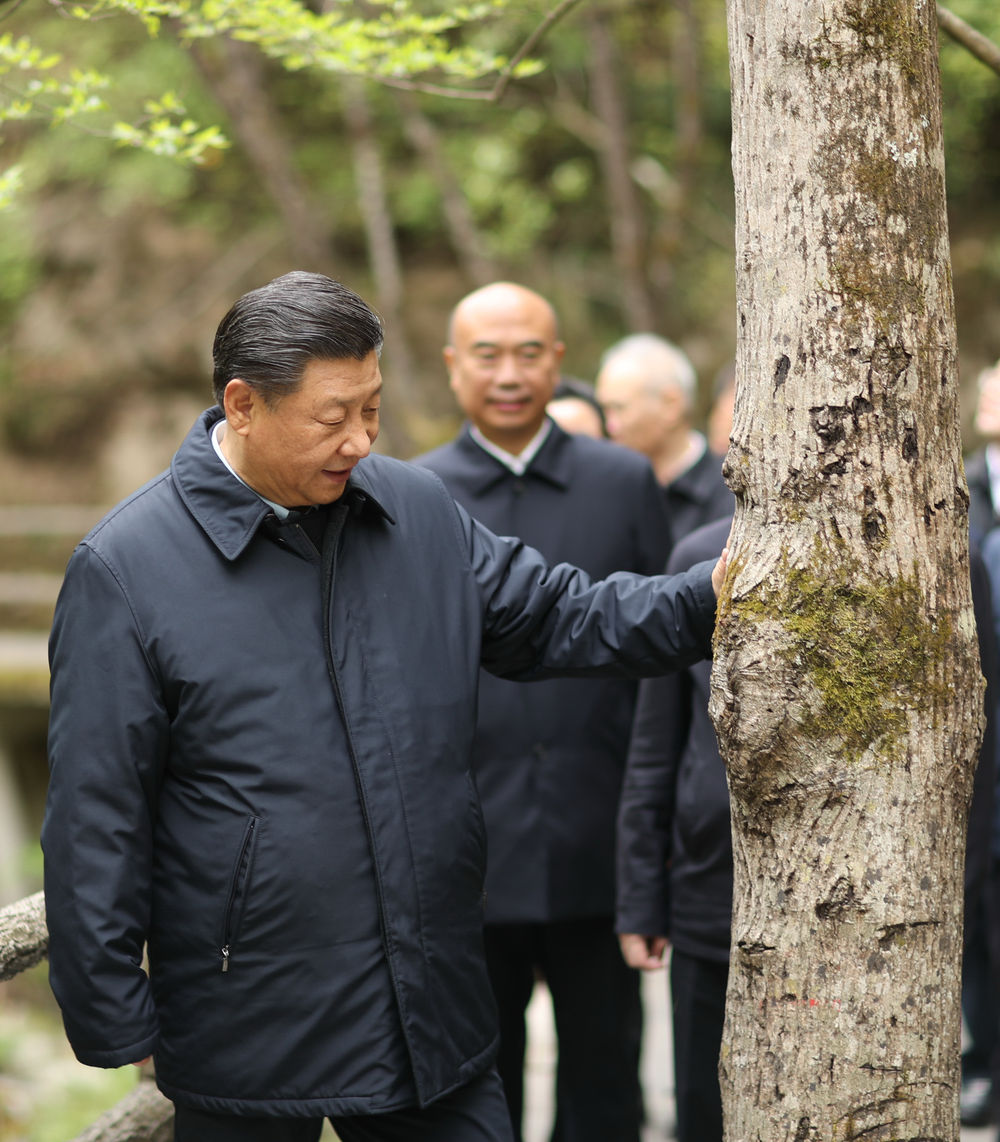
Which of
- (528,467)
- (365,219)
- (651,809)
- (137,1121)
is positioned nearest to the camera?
(137,1121)

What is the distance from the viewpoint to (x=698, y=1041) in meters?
3.11

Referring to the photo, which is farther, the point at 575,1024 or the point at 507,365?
the point at 507,365

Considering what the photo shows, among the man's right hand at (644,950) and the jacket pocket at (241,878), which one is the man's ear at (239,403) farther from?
the man's right hand at (644,950)

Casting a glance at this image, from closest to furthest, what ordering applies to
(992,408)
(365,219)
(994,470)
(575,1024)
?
(575,1024) < (992,408) < (994,470) < (365,219)

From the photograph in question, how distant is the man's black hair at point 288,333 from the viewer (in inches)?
90.7

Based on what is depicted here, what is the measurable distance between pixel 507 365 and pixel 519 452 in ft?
0.83

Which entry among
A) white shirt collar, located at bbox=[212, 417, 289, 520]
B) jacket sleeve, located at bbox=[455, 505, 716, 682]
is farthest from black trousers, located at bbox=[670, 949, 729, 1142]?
white shirt collar, located at bbox=[212, 417, 289, 520]

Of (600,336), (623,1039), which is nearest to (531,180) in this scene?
Answer: (600,336)

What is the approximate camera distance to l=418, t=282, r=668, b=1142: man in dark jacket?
3520mm

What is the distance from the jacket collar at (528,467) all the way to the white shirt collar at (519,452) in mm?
11

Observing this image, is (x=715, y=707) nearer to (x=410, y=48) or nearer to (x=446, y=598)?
(x=446, y=598)

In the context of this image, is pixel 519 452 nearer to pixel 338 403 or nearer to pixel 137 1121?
pixel 338 403

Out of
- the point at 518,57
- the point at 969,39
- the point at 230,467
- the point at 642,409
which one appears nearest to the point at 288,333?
the point at 230,467

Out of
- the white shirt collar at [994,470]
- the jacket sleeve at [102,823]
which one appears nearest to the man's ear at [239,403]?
the jacket sleeve at [102,823]
